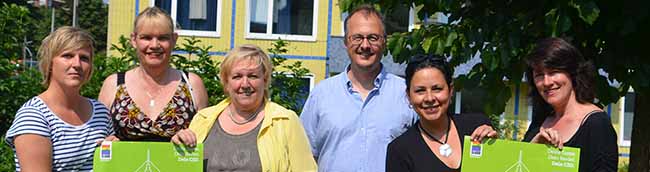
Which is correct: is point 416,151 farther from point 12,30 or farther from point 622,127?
point 622,127

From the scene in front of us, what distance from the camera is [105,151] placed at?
4238 mm

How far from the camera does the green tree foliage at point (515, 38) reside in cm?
649

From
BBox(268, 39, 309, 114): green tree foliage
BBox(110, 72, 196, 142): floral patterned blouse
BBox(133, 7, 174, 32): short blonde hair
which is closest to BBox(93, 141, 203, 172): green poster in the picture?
BBox(110, 72, 196, 142): floral patterned blouse

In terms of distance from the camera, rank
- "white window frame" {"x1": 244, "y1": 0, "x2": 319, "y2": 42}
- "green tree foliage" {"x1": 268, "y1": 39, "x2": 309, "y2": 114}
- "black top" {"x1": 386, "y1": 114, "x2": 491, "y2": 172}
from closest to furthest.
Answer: "black top" {"x1": 386, "y1": 114, "x2": 491, "y2": 172} < "green tree foliage" {"x1": 268, "y1": 39, "x2": 309, "y2": 114} < "white window frame" {"x1": 244, "y1": 0, "x2": 319, "y2": 42}

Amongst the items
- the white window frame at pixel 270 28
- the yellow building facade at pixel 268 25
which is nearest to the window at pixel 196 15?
the yellow building facade at pixel 268 25

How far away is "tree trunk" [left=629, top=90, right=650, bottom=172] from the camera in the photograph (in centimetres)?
729

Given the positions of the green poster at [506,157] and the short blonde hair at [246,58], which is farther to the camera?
the short blonde hair at [246,58]

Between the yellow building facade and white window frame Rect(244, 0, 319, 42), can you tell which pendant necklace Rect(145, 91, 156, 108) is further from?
white window frame Rect(244, 0, 319, 42)

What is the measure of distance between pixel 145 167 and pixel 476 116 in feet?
5.69

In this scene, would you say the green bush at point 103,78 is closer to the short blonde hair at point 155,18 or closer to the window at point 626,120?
the short blonde hair at point 155,18

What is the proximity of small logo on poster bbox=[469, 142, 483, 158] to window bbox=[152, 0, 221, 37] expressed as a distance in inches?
645

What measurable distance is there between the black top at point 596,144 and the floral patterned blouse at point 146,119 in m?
2.11

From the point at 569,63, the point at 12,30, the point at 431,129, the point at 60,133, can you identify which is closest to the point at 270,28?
the point at 12,30

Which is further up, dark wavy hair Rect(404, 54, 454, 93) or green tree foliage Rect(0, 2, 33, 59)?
green tree foliage Rect(0, 2, 33, 59)
